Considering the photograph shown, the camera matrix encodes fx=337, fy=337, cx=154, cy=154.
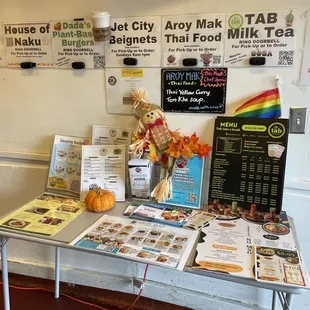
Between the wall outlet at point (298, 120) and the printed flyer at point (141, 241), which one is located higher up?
the wall outlet at point (298, 120)

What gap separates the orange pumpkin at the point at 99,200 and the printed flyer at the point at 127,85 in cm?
41

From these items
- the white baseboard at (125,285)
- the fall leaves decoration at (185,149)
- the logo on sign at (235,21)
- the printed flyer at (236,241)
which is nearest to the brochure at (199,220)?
the printed flyer at (236,241)

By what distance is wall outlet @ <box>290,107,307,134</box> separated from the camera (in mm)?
1432

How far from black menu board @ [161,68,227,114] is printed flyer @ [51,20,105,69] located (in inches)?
13.4

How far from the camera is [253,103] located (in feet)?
4.83

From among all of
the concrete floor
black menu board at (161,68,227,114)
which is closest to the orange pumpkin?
black menu board at (161,68,227,114)

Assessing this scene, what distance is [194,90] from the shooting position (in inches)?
60.1

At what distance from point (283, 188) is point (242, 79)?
1.65ft

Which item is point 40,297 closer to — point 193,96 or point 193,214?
point 193,214

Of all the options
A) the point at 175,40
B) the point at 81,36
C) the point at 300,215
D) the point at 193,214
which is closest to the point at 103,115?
the point at 81,36

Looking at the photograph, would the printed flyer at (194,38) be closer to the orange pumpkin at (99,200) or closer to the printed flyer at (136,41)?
the printed flyer at (136,41)

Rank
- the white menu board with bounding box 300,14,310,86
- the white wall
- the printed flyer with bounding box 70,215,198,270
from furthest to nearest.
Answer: the white wall, the white menu board with bounding box 300,14,310,86, the printed flyer with bounding box 70,215,198,270

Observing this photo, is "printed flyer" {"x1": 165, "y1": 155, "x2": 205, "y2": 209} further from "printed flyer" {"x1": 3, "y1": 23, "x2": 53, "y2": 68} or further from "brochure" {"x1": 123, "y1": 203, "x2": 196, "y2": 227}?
"printed flyer" {"x1": 3, "y1": 23, "x2": 53, "y2": 68}

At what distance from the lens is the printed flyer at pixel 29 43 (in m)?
1.65
